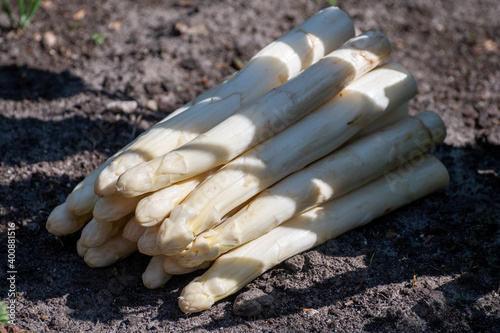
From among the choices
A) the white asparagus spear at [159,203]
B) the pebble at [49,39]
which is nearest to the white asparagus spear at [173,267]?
the white asparagus spear at [159,203]

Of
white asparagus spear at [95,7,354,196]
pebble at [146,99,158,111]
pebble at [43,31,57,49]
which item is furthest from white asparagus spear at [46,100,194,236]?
pebble at [43,31,57,49]

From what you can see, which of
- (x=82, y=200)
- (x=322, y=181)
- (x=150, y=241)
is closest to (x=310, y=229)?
(x=322, y=181)

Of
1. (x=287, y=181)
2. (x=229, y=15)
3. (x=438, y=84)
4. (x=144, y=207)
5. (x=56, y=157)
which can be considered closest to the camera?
(x=144, y=207)

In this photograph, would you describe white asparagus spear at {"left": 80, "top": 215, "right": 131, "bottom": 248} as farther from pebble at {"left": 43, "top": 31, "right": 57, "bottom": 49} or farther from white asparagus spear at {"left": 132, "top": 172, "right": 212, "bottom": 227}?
pebble at {"left": 43, "top": 31, "right": 57, "bottom": 49}

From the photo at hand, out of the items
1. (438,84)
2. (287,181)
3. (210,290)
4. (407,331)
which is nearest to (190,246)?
(210,290)

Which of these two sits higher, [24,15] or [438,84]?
[24,15]

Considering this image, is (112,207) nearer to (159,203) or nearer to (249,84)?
(159,203)

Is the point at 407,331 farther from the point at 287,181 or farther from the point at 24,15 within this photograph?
the point at 24,15
